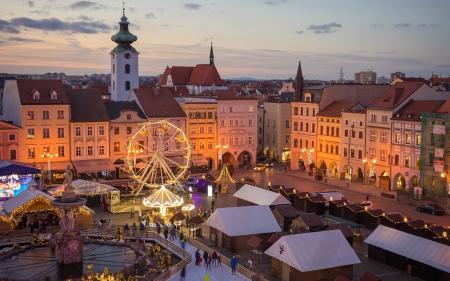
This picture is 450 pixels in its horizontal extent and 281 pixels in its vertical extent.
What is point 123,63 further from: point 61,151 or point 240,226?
point 240,226

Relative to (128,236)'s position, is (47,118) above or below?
above

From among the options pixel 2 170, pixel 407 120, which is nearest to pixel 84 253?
pixel 2 170

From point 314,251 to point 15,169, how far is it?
3408 centimetres

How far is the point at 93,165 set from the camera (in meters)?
67.4

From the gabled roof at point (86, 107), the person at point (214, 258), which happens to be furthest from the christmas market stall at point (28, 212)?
the gabled roof at point (86, 107)

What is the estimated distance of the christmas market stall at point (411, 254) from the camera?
115ft

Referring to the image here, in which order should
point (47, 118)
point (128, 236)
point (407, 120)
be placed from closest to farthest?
point (128, 236), point (407, 120), point (47, 118)

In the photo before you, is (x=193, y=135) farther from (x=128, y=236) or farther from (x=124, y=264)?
→ (x=124, y=264)

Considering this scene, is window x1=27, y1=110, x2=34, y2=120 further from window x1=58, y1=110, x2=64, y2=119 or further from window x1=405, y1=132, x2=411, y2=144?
window x1=405, y1=132, x2=411, y2=144

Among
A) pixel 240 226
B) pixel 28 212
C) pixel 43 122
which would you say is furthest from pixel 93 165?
pixel 240 226

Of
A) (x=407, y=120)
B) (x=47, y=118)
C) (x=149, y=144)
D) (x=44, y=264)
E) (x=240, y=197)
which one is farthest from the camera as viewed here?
(x=149, y=144)

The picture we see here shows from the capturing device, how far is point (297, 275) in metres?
34.4

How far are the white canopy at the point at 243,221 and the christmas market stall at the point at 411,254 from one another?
7.11m

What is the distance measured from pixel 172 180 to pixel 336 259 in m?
21.7
